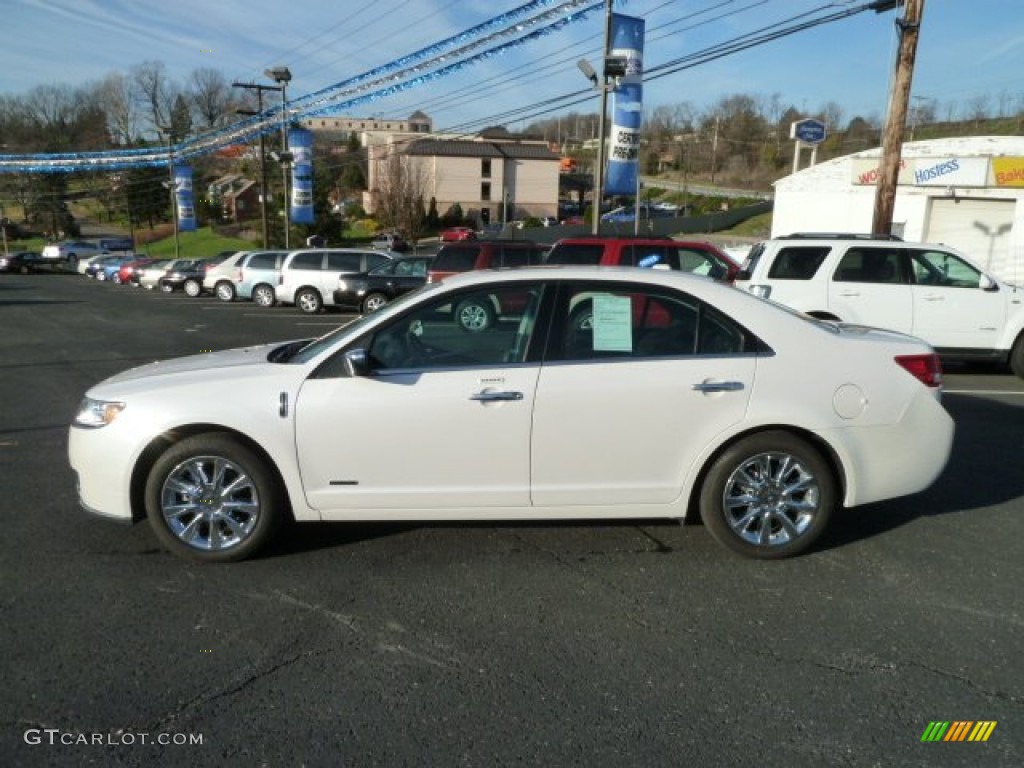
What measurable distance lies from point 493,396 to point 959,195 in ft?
86.7

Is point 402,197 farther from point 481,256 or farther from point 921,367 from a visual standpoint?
point 921,367

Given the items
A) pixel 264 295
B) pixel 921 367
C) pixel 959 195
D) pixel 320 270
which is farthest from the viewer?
pixel 959 195

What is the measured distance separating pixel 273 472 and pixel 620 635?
2.00m

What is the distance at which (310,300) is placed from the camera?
65.9ft

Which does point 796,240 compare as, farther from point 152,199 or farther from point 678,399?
point 152,199

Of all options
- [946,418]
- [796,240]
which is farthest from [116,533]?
[796,240]

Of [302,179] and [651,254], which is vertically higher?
[302,179]

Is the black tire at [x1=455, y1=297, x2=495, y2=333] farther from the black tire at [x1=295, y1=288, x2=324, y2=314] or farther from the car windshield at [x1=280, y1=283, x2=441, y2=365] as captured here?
the black tire at [x1=295, y1=288, x2=324, y2=314]

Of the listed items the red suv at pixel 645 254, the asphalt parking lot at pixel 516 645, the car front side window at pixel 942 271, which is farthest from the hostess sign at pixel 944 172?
the asphalt parking lot at pixel 516 645

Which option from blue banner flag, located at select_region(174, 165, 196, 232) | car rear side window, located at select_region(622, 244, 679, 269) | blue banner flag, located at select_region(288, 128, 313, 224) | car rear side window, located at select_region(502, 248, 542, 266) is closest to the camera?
car rear side window, located at select_region(622, 244, 679, 269)

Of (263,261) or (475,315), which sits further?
(263,261)

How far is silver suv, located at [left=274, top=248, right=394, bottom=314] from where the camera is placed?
1994cm

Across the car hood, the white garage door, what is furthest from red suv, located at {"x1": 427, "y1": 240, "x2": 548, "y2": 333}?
the white garage door

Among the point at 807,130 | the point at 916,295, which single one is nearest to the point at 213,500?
the point at 916,295
